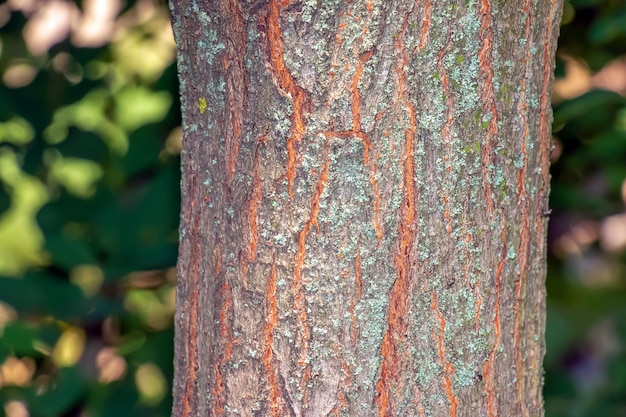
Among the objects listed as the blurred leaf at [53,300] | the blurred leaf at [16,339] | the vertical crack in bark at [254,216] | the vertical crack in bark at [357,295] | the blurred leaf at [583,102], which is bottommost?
the blurred leaf at [16,339]

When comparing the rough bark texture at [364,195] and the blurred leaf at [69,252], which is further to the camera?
the blurred leaf at [69,252]

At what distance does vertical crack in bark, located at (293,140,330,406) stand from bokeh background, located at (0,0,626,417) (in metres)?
0.80

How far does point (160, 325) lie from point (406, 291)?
3.39 feet

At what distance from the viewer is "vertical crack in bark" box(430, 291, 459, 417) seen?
2.59 ft

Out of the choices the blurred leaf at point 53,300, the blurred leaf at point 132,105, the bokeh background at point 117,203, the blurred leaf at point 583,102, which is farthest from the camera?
the blurred leaf at point 132,105

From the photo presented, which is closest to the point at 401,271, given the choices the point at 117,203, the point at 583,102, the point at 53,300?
the point at 583,102

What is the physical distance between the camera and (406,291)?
778 millimetres

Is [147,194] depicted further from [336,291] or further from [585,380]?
[585,380]

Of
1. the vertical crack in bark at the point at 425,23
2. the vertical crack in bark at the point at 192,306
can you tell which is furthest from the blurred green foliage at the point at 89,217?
the vertical crack in bark at the point at 425,23

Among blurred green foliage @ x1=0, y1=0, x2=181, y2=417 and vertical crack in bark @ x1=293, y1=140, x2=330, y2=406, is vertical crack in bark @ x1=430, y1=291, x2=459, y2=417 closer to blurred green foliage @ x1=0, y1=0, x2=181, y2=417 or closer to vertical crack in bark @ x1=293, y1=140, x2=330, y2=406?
vertical crack in bark @ x1=293, y1=140, x2=330, y2=406

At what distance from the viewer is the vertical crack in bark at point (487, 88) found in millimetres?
750

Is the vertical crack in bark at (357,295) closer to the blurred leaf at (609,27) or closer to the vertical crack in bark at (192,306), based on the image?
the vertical crack in bark at (192,306)

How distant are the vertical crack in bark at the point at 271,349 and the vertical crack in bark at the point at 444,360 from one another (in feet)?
0.55

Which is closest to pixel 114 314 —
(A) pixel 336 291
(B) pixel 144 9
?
(B) pixel 144 9
